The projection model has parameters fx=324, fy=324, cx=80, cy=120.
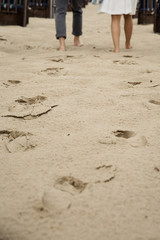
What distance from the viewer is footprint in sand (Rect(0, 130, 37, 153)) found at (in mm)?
1196

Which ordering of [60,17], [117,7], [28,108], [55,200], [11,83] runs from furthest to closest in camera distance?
1. [60,17]
2. [117,7]
3. [11,83]
4. [28,108]
5. [55,200]

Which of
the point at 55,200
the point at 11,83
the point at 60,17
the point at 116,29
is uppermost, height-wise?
the point at 60,17

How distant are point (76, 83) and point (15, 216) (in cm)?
122

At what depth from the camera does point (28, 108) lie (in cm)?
157

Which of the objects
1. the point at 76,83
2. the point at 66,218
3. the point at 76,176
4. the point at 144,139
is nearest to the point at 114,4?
the point at 76,83

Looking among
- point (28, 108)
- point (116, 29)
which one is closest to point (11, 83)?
point (28, 108)

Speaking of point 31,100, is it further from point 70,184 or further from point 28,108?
point 70,184

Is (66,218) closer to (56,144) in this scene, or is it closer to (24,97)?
(56,144)

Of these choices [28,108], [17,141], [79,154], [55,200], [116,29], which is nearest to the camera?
[55,200]

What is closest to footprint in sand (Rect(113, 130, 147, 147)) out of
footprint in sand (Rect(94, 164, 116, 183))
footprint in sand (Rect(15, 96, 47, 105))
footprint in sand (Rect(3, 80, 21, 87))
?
footprint in sand (Rect(94, 164, 116, 183))

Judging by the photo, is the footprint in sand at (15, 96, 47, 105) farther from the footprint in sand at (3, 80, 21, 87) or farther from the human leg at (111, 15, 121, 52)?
the human leg at (111, 15, 121, 52)

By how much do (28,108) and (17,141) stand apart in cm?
36

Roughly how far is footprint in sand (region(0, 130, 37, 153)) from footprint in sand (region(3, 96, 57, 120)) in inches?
6.5

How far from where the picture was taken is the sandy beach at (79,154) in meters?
0.80
